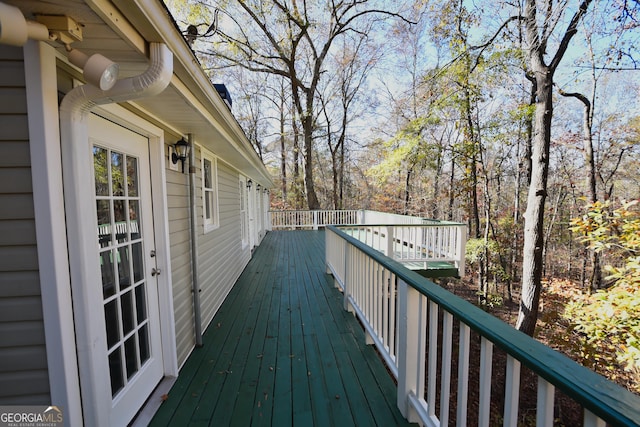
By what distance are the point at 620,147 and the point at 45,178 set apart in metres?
15.1

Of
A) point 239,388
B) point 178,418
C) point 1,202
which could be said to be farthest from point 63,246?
point 239,388

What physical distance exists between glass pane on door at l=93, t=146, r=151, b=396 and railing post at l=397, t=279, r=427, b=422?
1.76m

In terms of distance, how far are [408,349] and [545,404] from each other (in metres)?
0.93

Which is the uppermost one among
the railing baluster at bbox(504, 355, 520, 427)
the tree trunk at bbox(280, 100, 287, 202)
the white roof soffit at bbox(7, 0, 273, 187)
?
the tree trunk at bbox(280, 100, 287, 202)

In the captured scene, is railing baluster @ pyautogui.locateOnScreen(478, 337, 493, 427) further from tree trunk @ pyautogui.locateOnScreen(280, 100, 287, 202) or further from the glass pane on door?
tree trunk @ pyautogui.locateOnScreen(280, 100, 287, 202)

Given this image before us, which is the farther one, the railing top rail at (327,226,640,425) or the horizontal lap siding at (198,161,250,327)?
the horizontal lap siding at (198,161,250,327)

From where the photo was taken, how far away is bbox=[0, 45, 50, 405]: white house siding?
1.22 m

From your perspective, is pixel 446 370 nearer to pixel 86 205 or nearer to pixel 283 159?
pixel 86 205

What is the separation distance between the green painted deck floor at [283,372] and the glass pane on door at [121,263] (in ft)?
1.55

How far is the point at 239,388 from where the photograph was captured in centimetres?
217

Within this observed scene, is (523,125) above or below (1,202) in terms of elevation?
above

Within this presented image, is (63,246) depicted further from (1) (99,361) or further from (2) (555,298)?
(2) (555,298)

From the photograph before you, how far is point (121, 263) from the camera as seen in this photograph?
6.05ft

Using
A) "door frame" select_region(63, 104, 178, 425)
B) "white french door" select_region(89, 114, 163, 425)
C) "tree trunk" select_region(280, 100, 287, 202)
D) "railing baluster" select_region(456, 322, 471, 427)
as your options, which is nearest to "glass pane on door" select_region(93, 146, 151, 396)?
"white french door" select_region(89, 114, 163, 425)
